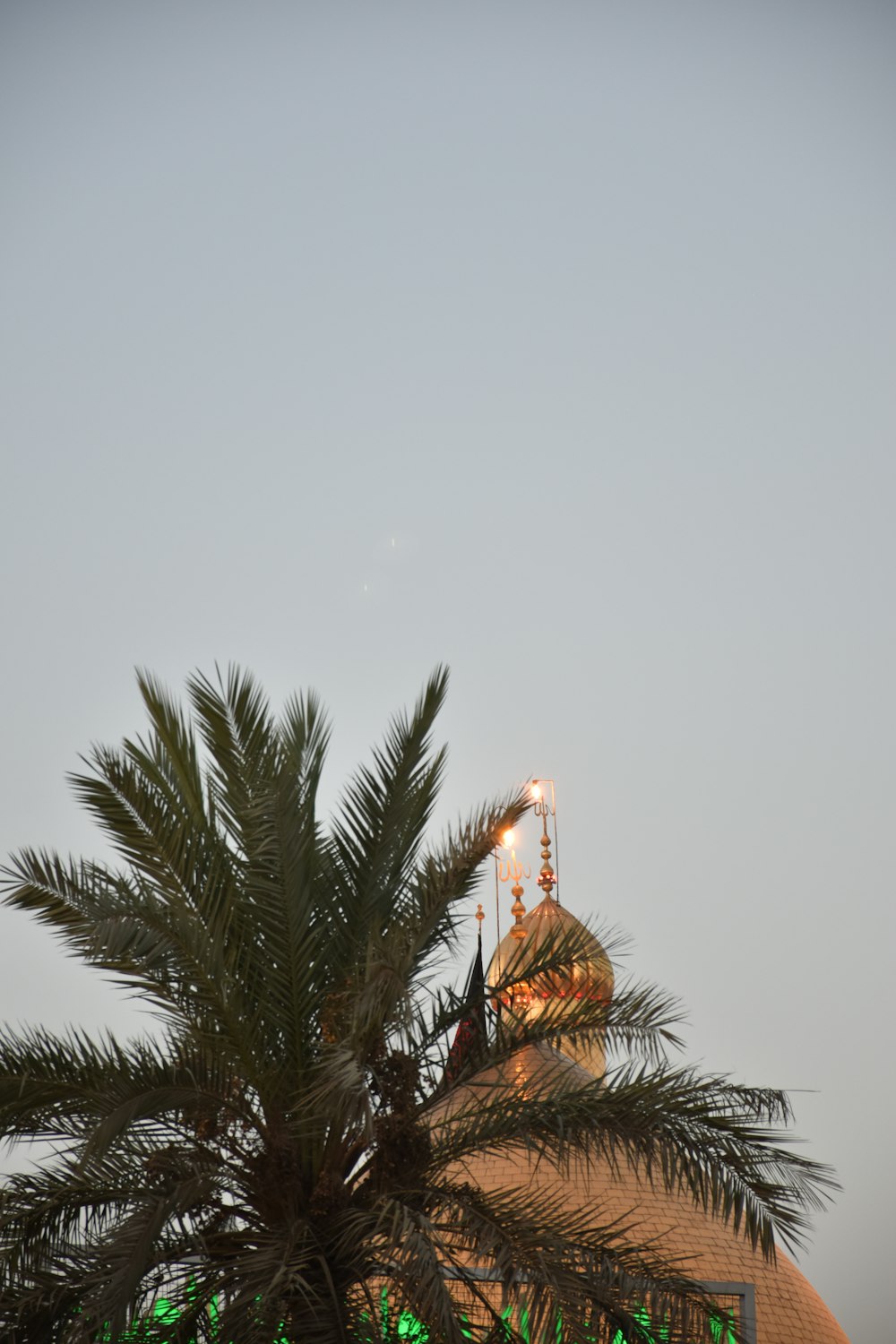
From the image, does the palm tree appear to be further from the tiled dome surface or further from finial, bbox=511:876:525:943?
finial, bbox=511:876:525:943

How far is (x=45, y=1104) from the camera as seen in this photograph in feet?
27.5

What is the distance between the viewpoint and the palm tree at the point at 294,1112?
783 centimetres

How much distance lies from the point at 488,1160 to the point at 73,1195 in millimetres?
8437

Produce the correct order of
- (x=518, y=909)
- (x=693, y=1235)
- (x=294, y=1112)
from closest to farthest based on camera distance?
(x=294, y=1112) < (x=693, y=1235) < (x=518, y=909)

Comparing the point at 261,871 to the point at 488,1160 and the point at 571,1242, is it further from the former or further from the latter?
the point at 488,1160

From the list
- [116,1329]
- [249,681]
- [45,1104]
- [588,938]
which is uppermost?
[249,681]

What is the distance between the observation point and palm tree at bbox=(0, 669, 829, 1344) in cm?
783

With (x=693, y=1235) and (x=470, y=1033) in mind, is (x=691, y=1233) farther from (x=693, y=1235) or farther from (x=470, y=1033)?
(x=470, y=1033)

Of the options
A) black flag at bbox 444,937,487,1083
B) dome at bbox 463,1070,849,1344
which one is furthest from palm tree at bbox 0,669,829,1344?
dome at bbox 463,1070,849,1344

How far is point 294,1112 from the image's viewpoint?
8.42m

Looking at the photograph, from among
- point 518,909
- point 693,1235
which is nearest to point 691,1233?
point 693,1235

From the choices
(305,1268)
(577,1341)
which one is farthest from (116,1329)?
(577,1341)

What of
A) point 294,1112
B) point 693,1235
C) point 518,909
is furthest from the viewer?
point 518,909

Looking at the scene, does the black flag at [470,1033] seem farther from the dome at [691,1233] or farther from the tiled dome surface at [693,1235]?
the tiled dome surface at [693,1235]
